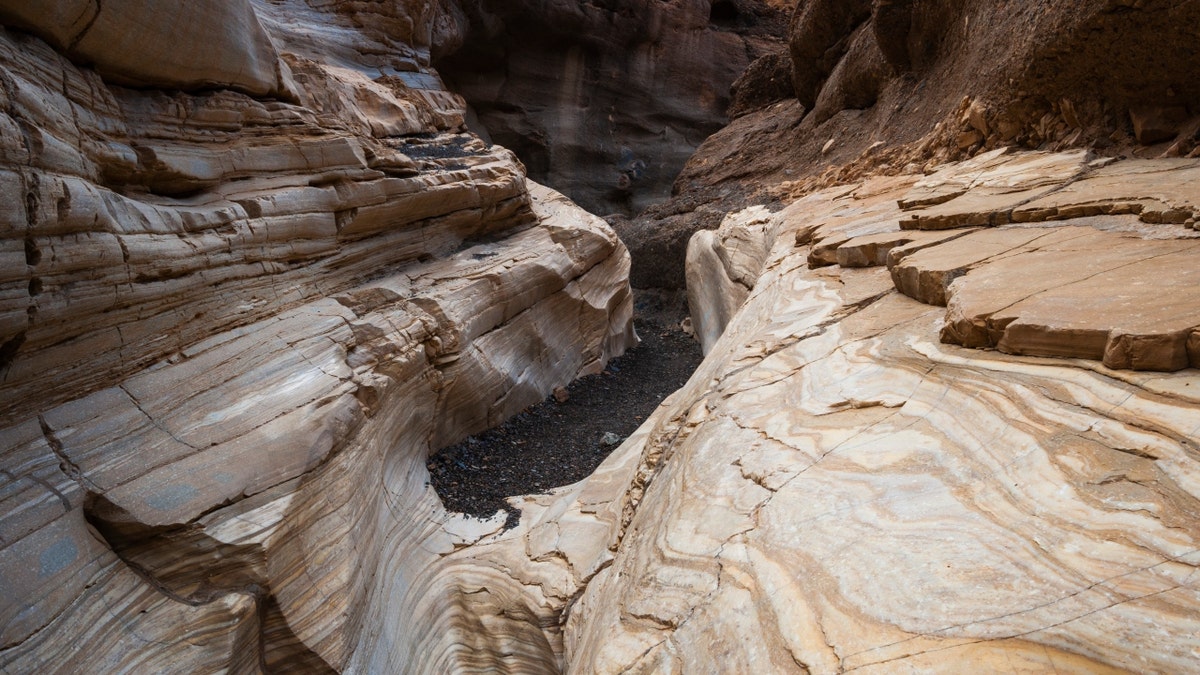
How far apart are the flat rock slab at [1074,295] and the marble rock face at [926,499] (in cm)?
2

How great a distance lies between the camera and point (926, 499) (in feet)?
5.85

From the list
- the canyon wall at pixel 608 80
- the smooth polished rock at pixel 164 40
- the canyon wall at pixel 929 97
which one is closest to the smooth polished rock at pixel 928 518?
the canyon wall at pixel 929 97

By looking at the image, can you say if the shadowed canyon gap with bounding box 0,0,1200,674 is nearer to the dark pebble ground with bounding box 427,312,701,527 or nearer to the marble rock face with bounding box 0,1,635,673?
the marble rock face with bounding box 0,1,635,673

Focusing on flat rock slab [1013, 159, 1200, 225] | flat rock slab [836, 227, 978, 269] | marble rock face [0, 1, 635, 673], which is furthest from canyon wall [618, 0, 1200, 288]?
marble rock face [0, 1, 635, 673]

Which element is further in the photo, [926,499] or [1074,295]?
[1074,295]

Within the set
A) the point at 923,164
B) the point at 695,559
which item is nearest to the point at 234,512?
the point at 695,559

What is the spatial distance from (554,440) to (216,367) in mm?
3259

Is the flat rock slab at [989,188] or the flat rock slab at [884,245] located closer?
the flat rock slab at [884,245]

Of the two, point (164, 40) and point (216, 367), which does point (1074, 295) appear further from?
point (164, 40)

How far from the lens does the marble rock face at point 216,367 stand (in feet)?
9.42

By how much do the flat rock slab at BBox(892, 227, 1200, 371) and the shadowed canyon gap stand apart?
16 mm

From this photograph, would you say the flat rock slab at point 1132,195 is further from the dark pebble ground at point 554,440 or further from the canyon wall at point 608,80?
the canyon wall at point 608,80

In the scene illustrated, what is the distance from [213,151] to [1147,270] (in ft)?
16.3

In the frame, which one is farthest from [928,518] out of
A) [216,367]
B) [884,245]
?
[216,367]
